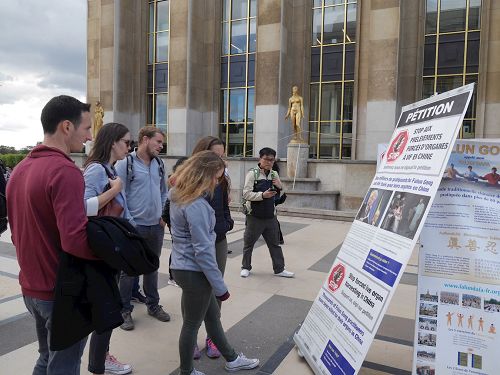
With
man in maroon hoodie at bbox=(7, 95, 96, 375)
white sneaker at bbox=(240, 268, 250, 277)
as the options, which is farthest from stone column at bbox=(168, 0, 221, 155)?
man in maroon hoodie at bbox=(7, 95, 96, 375)

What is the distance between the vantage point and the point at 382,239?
298 cm

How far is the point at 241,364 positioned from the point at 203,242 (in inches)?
49.1

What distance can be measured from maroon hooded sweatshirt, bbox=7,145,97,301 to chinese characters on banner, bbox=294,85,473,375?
1.89 meters

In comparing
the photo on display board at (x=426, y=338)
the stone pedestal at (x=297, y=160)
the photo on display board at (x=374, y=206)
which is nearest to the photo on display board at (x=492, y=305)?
the photo on display board at (x=426, y=338)

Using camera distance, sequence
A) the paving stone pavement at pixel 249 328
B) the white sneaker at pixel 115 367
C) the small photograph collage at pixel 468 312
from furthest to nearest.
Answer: the paving stone pavement at pixel 249 328 → the white sneaker at pixel 115 367 → the small photograph collage at pixel 468 312

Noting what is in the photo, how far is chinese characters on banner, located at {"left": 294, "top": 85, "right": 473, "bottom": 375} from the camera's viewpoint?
8.91ft

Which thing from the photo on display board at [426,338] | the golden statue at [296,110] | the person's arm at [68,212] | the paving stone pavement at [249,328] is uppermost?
the golden statue at [296,110]

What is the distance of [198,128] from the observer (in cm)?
2298

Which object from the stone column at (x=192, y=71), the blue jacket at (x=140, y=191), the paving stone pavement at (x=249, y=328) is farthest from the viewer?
the stone column at (x=192, y=71)

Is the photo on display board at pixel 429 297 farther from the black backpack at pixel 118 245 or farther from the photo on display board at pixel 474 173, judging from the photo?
the black backpack at pixel 118 245

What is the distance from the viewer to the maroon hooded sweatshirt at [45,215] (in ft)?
6.45

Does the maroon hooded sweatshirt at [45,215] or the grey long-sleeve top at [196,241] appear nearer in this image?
the maroon hooded sweatshirt at [45,215]

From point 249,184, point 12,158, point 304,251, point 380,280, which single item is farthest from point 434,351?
point 12,158

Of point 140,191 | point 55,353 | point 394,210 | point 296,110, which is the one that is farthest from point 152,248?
point 296,110
